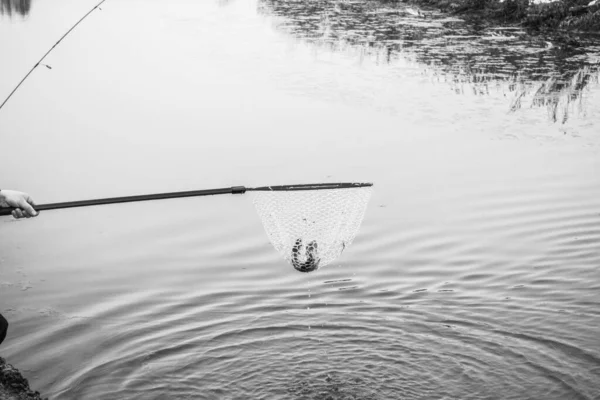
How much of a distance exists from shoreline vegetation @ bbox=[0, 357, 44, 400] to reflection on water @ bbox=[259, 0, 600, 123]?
9.47m

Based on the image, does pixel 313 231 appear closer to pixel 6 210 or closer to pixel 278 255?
pixel 278 255

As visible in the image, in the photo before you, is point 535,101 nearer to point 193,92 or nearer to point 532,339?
point 193,92

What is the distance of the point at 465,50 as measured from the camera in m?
18.0

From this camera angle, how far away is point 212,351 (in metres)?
6.61

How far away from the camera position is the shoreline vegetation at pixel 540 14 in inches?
782

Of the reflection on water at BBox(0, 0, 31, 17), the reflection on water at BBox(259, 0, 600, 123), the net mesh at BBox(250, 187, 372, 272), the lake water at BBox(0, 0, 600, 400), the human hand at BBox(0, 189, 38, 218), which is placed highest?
the human hand at BBox(0, 189, 38, 218)

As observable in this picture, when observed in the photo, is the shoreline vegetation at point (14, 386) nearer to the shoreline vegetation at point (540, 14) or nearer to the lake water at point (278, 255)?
the lake water at point (278, 255)

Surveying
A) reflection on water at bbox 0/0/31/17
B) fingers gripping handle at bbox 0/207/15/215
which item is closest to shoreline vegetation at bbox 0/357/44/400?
fingers gripping handle at bbox 0/207/15/215

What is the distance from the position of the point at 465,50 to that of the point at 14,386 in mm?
14236

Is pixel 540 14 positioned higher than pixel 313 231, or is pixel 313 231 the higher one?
pixel 540 14

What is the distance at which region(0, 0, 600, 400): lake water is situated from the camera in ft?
21.0

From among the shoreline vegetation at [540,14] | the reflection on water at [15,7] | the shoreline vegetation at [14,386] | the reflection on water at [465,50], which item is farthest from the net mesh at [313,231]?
the reflection on water at [15,7]

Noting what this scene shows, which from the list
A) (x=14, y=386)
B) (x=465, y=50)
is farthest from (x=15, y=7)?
(x=14, y=386)

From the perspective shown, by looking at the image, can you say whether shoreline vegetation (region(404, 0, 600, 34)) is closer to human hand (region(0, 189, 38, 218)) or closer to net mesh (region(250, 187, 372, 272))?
net mesh (region(250, 187, 372, 272))
